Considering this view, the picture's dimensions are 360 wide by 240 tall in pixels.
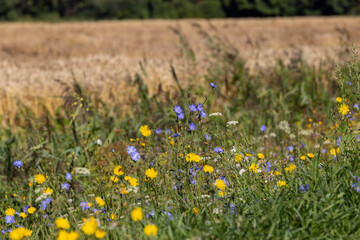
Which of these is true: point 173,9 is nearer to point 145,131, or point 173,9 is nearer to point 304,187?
point 145,131

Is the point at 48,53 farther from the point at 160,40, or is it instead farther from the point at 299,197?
the point at 299,197

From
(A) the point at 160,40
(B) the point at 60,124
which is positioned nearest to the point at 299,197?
(B) the point at 60,124

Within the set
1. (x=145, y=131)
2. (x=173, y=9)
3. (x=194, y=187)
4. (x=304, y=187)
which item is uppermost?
(x=173, y=9)

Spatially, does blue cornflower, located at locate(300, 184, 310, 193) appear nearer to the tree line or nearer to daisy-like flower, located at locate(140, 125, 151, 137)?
daisy-like flower, located at locate(140, 125, 151, 137)

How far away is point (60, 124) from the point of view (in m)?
5.79

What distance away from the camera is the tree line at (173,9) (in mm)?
50500

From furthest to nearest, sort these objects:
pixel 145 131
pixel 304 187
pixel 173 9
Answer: pixel 173 9
pixel 145 131
pixel 304 187

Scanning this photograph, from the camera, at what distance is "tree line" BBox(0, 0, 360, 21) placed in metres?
50.5

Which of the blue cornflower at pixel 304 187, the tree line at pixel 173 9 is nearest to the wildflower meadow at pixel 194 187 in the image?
the blue cornflower at pixel 304 187

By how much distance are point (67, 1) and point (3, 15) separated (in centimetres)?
938

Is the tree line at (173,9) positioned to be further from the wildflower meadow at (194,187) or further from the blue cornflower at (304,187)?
the blue cornflower at (304,187)

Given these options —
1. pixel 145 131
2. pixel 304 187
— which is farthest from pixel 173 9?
pixel 304 187

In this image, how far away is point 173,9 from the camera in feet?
180

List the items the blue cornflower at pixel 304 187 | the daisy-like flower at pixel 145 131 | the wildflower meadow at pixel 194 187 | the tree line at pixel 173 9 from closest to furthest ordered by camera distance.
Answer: the wildflower meadow at pixel 194 187
the blue cornflower at pixel 304 187
the daisy-like flower at pixel 145 131
the tree line at pixel 173 9
